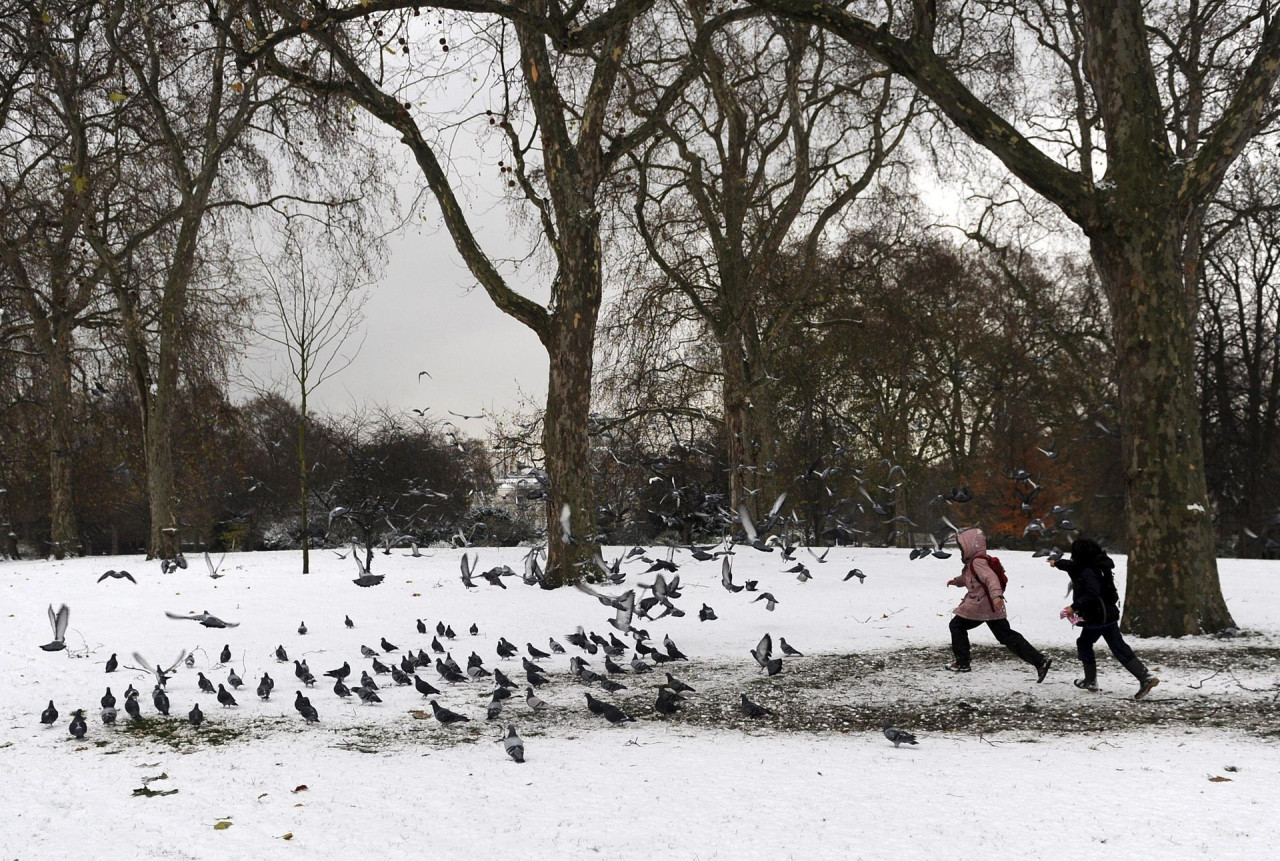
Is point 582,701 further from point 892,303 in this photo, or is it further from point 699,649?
point 892,303

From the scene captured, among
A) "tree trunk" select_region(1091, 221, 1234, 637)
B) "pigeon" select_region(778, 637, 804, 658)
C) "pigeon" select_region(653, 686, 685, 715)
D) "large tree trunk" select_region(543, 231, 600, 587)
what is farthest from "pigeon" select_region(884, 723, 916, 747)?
"large tree trunk" select_region(543, 231, 600, 587)

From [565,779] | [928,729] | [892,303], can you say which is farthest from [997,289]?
[565,779]

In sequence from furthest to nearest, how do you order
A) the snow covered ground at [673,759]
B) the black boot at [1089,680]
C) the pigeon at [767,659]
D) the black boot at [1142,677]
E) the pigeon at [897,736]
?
the pigeon at [767,659]
the black boot at [1089,680]
the black boot at [1142,677]
the pigeon at [897,736]
the snow covered ground at [673,759]

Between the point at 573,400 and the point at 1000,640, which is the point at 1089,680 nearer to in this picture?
the point at 1000,640

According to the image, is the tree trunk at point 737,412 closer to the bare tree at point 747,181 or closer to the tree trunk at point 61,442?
the bare tree at point 747,181

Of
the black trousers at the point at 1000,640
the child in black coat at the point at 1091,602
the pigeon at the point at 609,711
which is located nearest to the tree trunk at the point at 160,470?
the pigeon at the point at 609,711

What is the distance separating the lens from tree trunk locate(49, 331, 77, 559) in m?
21.0

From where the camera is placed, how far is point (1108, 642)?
716cm

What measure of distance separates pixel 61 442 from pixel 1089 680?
2210 cm

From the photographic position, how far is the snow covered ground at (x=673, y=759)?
13.9 feet

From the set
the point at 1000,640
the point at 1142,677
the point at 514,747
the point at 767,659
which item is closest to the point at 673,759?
the point at 514,747

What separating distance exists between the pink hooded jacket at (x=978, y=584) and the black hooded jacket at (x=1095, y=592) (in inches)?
25.3

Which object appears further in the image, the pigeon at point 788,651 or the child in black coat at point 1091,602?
the pigeon at point 788,651

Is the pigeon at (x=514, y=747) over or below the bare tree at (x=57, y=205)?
below
